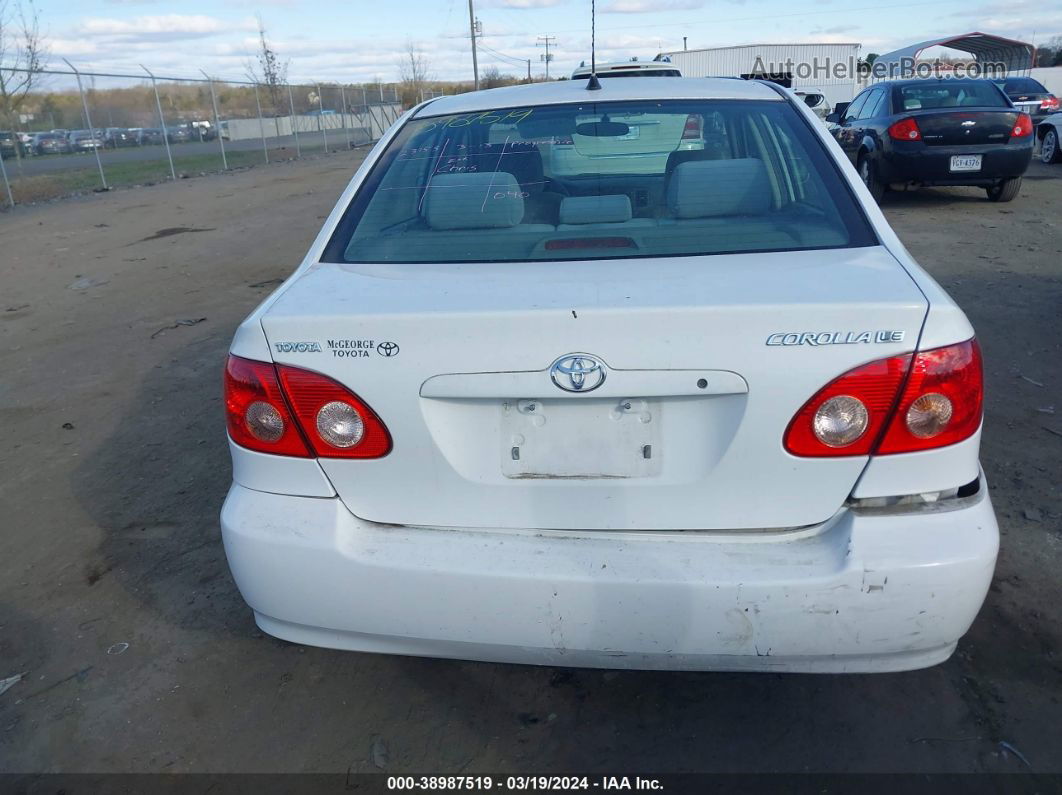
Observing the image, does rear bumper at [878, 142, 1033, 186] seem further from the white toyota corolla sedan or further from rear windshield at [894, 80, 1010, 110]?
the white toyota corolla sedan

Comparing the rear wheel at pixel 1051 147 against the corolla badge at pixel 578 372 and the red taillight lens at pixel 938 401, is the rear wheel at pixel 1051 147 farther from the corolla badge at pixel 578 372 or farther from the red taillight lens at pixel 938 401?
the corolla badge at pixel 578 372

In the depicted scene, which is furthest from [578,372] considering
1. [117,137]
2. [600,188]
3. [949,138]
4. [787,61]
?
[787,61]

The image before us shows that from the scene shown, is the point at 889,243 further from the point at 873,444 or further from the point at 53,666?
the point at 53,666

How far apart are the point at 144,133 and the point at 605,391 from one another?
26.2m

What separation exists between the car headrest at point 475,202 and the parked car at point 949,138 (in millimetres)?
8276

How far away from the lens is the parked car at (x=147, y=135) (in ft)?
79.4

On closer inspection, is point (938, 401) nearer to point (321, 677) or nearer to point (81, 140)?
point (321, 677)

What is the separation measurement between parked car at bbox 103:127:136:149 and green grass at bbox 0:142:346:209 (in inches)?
16.8

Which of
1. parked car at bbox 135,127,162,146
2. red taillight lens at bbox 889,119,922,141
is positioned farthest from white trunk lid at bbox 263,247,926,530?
parked car at bbox 135,127,162,146

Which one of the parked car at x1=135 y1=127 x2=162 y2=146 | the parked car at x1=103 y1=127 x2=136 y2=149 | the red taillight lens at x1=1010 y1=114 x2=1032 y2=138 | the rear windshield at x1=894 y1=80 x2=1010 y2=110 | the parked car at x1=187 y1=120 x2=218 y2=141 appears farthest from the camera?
the parked car at x1=187 y1=120 x2=218 y2=141

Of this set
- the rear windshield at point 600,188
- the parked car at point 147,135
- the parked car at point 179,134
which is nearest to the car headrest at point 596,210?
the rear windshield at point 600,188

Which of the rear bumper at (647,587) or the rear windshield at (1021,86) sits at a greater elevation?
the rear windshield at (1021,86)

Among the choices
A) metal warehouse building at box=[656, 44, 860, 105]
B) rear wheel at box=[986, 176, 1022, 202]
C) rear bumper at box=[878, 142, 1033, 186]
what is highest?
metal warehouse building at box=[656, 44, 860, 105]

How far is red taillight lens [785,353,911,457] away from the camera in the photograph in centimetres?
188
